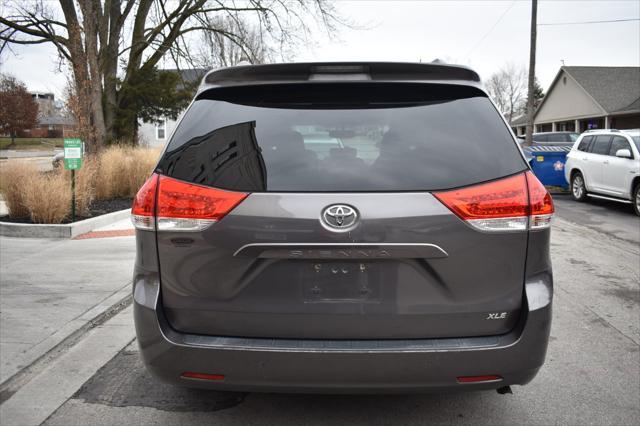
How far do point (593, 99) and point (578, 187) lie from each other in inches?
1016

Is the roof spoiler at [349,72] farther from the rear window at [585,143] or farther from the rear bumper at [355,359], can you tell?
the rear window at [585,143]

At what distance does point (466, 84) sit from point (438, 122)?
275 mm

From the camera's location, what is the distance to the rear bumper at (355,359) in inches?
98.7

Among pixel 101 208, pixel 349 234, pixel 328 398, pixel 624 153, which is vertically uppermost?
pixel 349 234

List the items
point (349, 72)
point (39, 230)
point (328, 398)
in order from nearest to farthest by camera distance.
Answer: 1. point (349, 72)
2. point (328, 398)
3. point (39, 230)

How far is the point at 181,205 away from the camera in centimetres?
259

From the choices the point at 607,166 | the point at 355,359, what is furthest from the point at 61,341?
the point at 607,166

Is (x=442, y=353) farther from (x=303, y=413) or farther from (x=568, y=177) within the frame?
(x=568, y=177)

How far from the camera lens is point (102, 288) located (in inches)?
241

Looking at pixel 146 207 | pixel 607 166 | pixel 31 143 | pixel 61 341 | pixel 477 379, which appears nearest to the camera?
pixel 477 379

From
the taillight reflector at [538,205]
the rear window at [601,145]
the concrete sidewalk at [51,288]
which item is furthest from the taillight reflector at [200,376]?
the rear window at [601,145]

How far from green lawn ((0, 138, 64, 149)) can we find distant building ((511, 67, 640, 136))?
167 ft

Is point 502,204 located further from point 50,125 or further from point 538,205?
point 50,125

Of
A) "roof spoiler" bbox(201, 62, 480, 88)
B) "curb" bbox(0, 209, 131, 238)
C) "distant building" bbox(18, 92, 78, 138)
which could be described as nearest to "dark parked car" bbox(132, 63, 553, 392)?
"roof spoiler" bbox(201, 62, 480, 88)
